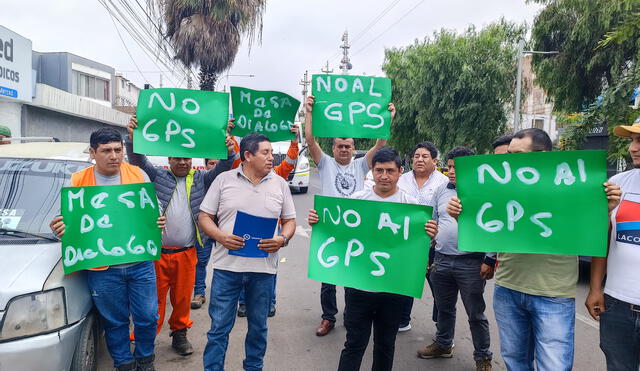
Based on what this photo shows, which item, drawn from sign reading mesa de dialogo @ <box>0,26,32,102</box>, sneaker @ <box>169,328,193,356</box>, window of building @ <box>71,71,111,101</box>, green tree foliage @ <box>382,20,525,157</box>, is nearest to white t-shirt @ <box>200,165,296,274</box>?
sneaker @ <box>169,328,193,356</box>

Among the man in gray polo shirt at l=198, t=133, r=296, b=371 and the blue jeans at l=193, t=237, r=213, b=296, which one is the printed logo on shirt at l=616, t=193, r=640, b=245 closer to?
the man in gray polo shirt at l=198, t=133, r=296, b=371

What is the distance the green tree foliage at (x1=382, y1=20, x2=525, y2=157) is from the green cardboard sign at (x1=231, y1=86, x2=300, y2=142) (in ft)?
46.0

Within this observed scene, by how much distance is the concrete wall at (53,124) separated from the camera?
1208 cm

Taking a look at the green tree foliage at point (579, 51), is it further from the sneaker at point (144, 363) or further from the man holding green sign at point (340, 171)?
the sneaker at point (144, 363)

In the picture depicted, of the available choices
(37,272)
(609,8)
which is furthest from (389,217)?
(609,8)

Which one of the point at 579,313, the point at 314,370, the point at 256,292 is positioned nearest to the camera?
the point at 256,292

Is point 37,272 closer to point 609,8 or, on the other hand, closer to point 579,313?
point 579,313

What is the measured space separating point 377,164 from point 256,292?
125 cm

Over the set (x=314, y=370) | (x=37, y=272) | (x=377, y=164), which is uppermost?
(x=377, y=164)

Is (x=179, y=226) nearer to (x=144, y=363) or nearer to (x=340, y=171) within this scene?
(x=144, y=363)

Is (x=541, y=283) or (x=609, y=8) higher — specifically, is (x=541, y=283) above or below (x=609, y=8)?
below

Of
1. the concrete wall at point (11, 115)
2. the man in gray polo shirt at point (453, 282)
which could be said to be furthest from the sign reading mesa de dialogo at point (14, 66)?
the man in gray polo shirt at point (453, 282)

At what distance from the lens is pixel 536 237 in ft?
7.86

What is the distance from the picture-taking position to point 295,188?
58.7ft
